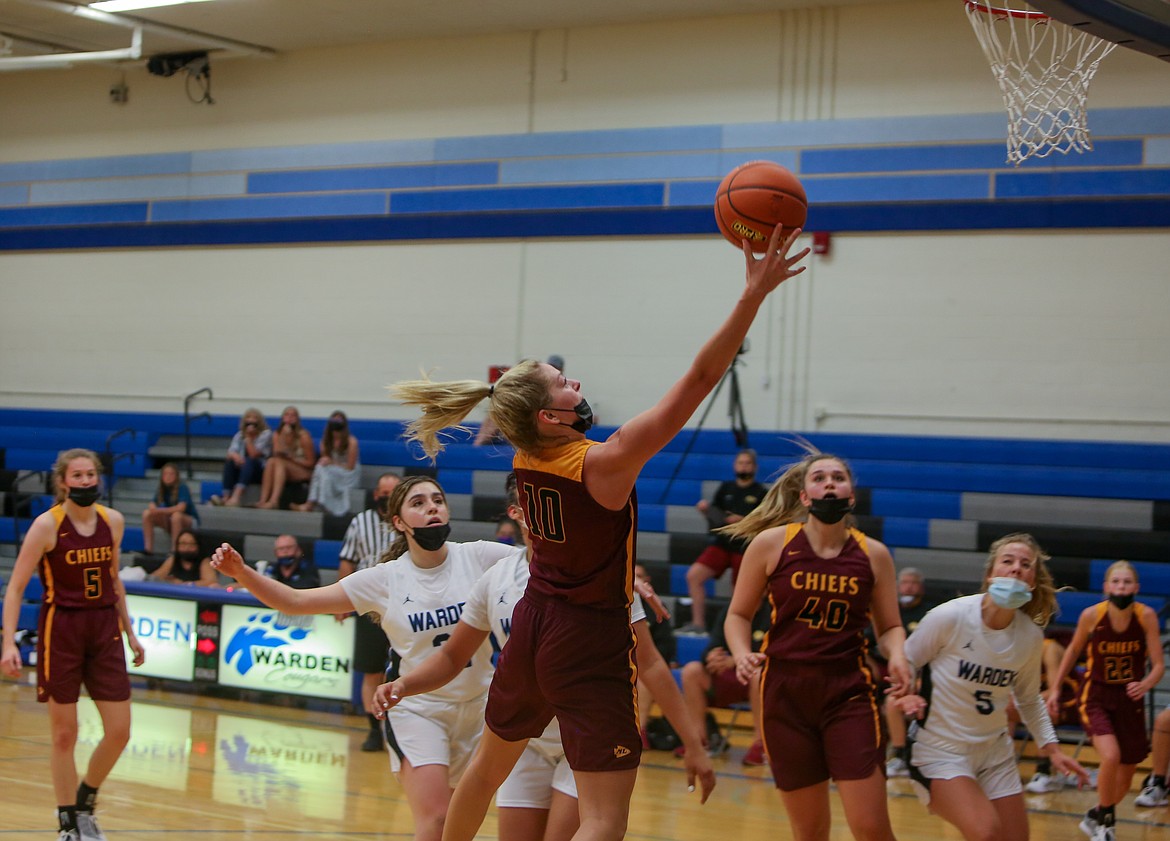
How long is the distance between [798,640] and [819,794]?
503 mm

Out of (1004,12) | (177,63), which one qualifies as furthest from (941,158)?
(177,63)

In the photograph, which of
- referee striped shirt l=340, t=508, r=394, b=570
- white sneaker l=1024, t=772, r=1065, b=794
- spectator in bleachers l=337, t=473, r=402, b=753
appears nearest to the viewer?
white sneaker l=1024, t=772, r=1065, b=794

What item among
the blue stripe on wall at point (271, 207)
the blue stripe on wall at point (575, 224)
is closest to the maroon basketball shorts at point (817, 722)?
the blue stripe on wall at point (575, 224)

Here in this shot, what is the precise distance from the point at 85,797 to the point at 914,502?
23.6 feet

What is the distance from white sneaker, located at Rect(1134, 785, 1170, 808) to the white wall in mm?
4411

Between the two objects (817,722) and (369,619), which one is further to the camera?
(369,619)

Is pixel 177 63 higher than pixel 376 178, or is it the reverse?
pixel 177 63

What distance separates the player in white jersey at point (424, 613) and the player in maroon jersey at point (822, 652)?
3.01ft

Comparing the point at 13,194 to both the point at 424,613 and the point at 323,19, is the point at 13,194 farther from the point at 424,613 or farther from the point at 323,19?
the point at 424,613

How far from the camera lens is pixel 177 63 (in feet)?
48.4

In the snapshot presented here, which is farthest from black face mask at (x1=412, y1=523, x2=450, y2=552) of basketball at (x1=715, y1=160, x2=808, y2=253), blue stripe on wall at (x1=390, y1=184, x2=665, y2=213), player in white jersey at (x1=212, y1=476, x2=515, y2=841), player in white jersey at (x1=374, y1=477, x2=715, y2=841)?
blue stripe on wall at (x1=390, y1=184, x2=665, y2=213)

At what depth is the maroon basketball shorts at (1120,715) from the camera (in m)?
7.04

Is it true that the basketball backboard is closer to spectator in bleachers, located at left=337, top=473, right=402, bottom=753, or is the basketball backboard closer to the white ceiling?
spectator in bleachers, located at left=337, top=473, right=402, bottom=753

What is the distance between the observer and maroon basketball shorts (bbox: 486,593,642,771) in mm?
3203
